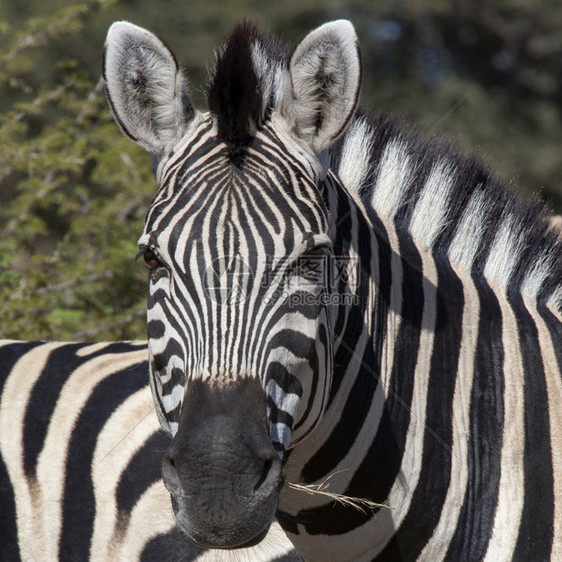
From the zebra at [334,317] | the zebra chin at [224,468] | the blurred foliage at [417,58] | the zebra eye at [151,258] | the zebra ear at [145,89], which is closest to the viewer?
the zebra chin at [224,468]

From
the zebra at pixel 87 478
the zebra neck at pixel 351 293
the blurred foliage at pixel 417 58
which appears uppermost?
the blurred foliage at pixel 417 58

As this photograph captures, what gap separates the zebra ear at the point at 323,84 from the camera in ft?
10.0

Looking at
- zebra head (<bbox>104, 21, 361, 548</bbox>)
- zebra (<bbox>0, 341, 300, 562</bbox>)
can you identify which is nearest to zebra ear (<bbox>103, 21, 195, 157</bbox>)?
zebra head (<bbox>104, 21, 361, 548</bbox>)

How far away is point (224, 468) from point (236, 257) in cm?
75

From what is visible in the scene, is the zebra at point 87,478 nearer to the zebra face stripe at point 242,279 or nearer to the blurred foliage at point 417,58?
the zebra face stripe at point 242,279

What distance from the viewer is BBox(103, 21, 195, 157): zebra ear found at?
10.5ft

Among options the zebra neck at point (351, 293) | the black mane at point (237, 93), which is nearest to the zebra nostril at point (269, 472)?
the zebra neck at point (351, 293)

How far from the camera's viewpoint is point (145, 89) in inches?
128

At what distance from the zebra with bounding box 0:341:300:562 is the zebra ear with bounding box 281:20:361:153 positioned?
7.24ft

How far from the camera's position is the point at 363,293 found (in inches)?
131

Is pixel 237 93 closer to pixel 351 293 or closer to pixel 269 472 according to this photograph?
pixel 351 293

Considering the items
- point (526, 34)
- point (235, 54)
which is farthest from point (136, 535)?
point (526, 34)

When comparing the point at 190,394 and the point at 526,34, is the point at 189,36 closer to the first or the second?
the point at 526,34

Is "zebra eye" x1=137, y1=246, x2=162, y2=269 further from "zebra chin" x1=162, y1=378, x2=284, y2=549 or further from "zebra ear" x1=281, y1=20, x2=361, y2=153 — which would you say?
"zebra ear" x1=281, y1=20, x2=361, y2=153
